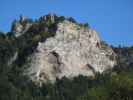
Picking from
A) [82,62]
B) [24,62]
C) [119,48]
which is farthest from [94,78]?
[119,48]

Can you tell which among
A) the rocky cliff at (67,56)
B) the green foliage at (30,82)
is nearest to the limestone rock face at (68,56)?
the rocky cliff at (67,56)

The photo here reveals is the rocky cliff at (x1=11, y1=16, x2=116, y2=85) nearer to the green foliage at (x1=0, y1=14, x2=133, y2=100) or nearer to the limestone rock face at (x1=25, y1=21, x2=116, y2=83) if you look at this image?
the limestone rock face at (x1=25, y1=21, x2=116, y2=83)

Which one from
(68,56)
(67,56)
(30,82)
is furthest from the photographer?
(68,56)

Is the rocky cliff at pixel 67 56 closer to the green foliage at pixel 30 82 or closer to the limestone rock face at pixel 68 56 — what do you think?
the limestone rock face at pixel 68 56

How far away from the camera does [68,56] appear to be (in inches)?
→ 5399

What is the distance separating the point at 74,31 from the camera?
464 feet

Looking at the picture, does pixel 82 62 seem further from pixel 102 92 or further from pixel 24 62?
pixel 102 92

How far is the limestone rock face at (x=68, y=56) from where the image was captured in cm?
13238

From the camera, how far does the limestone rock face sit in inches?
5212

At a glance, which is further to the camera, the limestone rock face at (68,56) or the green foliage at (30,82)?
the limestone rock face at (68,56)


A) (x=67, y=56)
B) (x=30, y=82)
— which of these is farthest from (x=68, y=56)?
(x=30, y=82)

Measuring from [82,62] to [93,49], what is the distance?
6945 millimetres

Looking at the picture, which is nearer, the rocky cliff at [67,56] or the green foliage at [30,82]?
the green foliage at [30,82]

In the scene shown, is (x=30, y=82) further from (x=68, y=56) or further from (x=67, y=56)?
(x=68, y=56)
